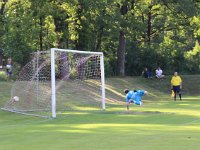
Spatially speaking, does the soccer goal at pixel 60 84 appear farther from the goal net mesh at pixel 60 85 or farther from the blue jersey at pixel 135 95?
the blue jersey at pixel 135 95

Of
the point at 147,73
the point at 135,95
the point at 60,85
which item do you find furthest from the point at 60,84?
the point at 147,73

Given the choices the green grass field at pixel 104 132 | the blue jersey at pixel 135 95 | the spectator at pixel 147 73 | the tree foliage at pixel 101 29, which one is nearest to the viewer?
the green grass field at pixel 104 132

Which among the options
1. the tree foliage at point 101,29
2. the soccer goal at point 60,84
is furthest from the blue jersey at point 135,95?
the tree foliage at point 101,29

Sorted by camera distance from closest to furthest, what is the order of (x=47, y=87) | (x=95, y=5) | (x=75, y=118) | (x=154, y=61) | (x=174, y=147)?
(x=174, y=147) < (x=75, y=118) < (x=47, y=87) < (x=95, y=5) < (x=154, y=61)

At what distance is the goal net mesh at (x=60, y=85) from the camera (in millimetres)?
26109

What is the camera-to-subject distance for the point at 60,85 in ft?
106

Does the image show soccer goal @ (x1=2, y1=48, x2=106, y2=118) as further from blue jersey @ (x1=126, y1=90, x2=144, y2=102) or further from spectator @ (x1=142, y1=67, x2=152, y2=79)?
spectator @ (x1=142, y1=67, x2=152, y2=79)

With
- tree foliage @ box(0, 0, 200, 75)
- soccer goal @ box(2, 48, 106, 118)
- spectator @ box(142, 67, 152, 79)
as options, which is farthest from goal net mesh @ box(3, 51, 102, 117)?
spectator @ box(142, 67, 152, 79)

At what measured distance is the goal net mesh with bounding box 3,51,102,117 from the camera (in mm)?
26109

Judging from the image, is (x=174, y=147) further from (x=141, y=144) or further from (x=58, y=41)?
(x=58, y=41)

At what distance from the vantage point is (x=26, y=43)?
38906 millimetres

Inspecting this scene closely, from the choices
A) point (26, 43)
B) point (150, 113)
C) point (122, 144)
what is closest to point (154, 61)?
point (26, 43)

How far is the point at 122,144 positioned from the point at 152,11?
42.0m

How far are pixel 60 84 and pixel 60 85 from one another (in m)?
0.09
